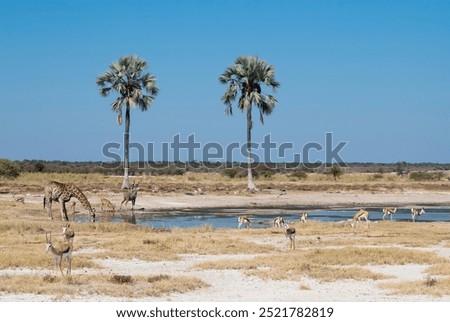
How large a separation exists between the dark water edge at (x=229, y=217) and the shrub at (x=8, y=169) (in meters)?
32.7

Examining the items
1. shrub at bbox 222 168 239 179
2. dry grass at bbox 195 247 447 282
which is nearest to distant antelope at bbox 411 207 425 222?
dry grass at bbox 195 247 447 282

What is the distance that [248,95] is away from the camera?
55.7m

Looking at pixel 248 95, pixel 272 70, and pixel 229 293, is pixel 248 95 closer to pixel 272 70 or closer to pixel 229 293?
pixel 272 70

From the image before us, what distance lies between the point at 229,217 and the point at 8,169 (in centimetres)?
3923

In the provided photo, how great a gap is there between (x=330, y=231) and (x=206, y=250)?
24.4ft

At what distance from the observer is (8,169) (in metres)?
70.5

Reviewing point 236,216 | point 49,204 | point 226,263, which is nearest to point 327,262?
point 226,263

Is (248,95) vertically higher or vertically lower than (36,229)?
higher

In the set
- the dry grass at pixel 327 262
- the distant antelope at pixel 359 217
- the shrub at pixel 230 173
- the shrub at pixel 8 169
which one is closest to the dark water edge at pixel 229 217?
the distant antelope at pixel 359 217

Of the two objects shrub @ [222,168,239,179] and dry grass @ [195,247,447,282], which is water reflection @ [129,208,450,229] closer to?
dry grass @ [195,247,447,282]

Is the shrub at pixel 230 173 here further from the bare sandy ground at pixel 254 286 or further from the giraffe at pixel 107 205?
the bare sandy ground at pixel 254 286

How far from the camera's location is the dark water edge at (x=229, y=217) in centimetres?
3275

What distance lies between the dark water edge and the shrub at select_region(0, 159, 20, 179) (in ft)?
107
